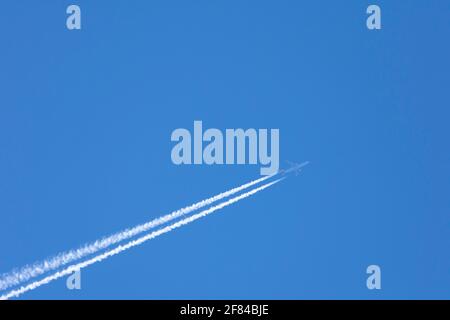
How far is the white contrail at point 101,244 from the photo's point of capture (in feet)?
11.0

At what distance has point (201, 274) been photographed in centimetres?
340

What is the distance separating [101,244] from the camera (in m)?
3.38

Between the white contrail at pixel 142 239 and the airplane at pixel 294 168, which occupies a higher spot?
the airplane at pixel 294 168

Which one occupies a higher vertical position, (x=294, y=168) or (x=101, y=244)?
(x=294, y=168)

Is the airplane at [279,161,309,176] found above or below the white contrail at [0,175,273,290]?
above

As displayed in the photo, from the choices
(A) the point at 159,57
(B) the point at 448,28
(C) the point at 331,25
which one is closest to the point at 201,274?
(A) the point at 159,57

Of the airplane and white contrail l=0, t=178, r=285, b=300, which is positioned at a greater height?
the airplane

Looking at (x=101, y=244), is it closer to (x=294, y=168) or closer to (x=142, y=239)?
(x=142, y=239)

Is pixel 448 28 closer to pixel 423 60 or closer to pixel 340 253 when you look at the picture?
pixel 423 60

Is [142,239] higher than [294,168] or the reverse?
the reverse

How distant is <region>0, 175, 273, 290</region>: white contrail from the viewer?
3.36 m

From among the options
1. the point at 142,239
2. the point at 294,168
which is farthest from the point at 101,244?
the point at 294,168

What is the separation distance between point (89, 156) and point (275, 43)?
3.11ft

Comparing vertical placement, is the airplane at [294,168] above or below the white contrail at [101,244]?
above
